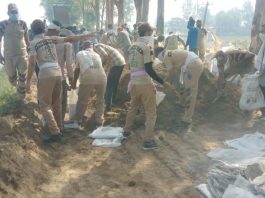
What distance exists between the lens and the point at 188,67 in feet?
25.0

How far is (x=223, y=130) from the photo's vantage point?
787 centimetres

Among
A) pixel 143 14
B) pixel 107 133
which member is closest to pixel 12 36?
pixel 107 133

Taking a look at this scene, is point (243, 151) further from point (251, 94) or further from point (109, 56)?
point (109, 56)

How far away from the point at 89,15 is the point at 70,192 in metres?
60.7

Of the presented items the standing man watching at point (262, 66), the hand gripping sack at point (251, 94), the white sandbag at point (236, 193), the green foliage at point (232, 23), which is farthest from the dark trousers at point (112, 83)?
the green foliage at point (232, 23)

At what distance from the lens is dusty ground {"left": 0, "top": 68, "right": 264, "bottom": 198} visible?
503 cm

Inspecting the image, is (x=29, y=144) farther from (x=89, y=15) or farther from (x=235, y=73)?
(x=89, y=15)

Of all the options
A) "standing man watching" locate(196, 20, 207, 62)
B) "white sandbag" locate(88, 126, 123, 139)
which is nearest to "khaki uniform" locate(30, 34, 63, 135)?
"white sandbag" locate(88, 126, 123, 139)

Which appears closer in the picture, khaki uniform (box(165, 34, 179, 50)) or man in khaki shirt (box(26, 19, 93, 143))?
man in khaki shirt (box(26, 19, 93, 143))

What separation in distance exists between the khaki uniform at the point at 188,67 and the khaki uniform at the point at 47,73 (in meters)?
2.13

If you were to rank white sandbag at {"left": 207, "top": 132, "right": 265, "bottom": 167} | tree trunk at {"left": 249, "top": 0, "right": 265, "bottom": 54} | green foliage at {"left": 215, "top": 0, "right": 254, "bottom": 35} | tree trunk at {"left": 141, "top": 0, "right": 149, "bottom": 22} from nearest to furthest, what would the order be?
white sandbag at {"left": 207, "top": 132, "right": 265, "bottom": 167} < tree trunk at {"left": 249, "top": 0, "right": 265, "bottom": 54} < tree trunk at {"left": 141, "top": 0, "right": 149, "bottom": 22} < green foliage at {"left": 215, "top": 0, "right": 254, "bottom": 35}

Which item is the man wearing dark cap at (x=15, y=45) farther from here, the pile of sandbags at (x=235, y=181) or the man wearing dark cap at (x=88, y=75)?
the pile of sandbags at (x=235, y=181)

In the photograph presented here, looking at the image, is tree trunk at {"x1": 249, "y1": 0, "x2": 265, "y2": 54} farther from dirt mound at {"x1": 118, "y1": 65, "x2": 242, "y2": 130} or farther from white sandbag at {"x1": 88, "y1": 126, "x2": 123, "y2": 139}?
white sandbag at {"x1": 88, "y1": 126, "x2": 123, "y2": 139}

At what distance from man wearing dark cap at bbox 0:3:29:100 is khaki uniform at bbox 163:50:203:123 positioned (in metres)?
2.87
